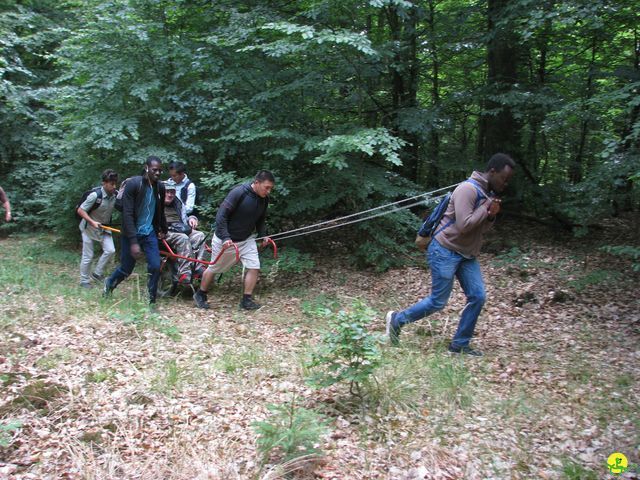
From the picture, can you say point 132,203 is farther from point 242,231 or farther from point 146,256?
point 242,231

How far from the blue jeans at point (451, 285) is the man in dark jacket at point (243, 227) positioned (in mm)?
2548

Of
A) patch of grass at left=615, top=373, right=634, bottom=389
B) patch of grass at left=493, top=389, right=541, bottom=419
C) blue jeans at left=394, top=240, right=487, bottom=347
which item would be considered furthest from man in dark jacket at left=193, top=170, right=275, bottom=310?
patch of grass at left=615, top=373, right=634, bottom=389

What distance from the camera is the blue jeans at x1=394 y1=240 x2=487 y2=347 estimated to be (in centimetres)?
528

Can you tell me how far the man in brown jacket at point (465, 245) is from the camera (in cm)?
505

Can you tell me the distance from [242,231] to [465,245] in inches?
123

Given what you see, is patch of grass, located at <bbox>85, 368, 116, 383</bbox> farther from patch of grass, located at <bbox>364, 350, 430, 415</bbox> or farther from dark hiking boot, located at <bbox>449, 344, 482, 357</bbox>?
dark hiking boot, located at <bbox>449, 344, 482, 357</bbox>

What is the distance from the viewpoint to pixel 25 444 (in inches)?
133

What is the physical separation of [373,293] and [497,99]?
4057 millimetres

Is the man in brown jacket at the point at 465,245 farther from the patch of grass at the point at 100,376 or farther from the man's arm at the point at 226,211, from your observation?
the patch of grass at the point at 100,376

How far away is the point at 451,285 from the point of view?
210 inches

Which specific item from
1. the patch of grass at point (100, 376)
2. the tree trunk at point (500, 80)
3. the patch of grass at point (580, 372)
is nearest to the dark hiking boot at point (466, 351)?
the patch of grass at point (580, 372)

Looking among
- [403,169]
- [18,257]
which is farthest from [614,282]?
[18,257]

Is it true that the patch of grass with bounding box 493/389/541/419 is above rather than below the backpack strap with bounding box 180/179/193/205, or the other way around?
below

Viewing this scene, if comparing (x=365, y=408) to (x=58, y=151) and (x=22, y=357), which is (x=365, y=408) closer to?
(x=22, y=357)
